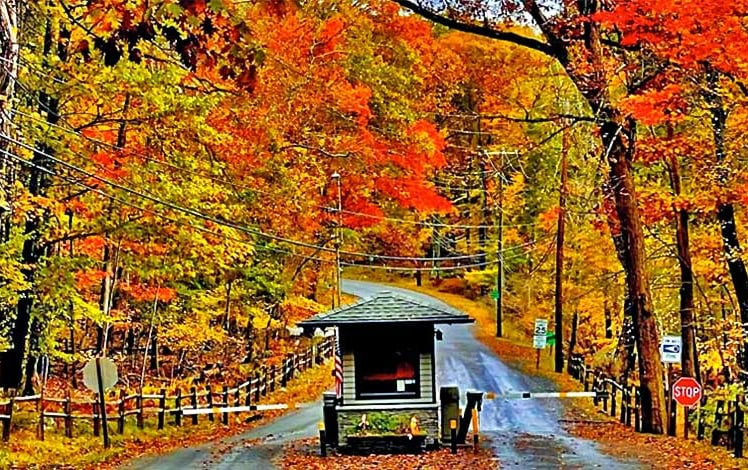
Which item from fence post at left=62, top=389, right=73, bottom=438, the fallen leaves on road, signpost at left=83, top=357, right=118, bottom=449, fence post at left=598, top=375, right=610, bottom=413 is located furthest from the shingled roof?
fence post at left=598, top=375, right=610, bottom=413

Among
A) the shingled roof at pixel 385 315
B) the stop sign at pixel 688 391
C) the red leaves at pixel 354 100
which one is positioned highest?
the red leaves at pixel 354 100

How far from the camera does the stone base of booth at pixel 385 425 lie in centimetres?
1608

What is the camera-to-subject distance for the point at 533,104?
30594 millimetres

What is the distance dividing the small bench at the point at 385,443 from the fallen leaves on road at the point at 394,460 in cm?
28

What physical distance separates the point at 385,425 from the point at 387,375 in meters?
1.03

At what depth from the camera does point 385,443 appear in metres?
16.1

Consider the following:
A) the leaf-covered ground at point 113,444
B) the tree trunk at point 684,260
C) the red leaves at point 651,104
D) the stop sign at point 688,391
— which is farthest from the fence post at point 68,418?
the tree trunk at point 684,260

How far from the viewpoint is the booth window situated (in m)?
16.8

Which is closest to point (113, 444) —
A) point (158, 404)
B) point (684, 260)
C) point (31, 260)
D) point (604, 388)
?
point (31, 260)

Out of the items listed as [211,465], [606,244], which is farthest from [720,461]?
[606,244]

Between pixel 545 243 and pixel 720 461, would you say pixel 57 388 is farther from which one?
pixel 545 243

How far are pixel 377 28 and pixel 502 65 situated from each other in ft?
25.0

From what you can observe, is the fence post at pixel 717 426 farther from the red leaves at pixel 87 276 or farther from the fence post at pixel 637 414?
the red leaves at pixel 87 276

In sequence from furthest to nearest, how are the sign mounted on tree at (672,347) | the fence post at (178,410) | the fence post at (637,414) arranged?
the fence post at (178,410) < the fence post at (637,414) < the sign mounted on tree at (672,347)
